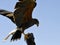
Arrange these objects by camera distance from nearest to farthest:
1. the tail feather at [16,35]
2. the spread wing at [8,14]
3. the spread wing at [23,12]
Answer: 1. the tail feather at [16,35]
2. the spread wing at [23,12]
3. the spread wing at [8,14]

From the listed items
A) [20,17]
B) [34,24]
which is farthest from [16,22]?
[34,24]

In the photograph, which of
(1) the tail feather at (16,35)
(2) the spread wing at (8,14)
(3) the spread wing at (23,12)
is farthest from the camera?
(2) the spread wing at (8,14)

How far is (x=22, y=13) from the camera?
7336mm

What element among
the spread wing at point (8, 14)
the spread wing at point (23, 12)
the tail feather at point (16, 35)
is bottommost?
the tail feather at point (16, 35)

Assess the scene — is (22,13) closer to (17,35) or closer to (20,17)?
(20,17)

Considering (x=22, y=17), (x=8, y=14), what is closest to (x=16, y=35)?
(x=22, y=17)

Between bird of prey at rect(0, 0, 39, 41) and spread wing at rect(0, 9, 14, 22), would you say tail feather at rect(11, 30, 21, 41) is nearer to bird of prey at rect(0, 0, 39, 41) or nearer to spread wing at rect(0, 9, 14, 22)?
bird of prey at rect(0, 0, 39, 41)

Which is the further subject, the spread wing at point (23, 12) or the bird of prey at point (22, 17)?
the spread wing at point (23, 12)

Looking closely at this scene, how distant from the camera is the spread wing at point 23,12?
6.98 meters

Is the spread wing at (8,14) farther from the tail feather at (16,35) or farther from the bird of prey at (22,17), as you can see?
the tail feather at (16,35)

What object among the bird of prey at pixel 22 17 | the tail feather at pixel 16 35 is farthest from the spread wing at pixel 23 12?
the tail feather at pixel 16 35

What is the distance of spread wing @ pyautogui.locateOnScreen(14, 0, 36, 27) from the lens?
698 centimetres

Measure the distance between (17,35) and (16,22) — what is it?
2.18ft

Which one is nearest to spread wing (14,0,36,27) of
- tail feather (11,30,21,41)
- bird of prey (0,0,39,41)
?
bird of prey (0,0,39,41)
